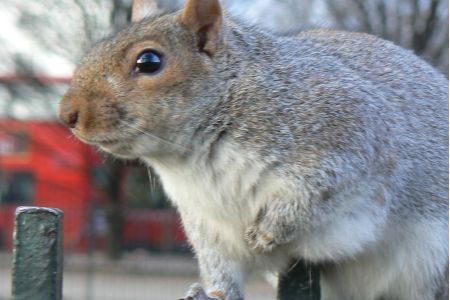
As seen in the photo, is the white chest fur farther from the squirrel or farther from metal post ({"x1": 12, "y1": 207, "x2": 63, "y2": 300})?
metal post ({"x1": 12, "y1": 207, "x2": 63, "y2": 300})

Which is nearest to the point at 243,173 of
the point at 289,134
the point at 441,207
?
the point at 289,134

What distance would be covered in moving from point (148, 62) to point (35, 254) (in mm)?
619

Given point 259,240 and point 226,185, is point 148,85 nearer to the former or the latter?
point 226,185

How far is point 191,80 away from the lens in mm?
1707

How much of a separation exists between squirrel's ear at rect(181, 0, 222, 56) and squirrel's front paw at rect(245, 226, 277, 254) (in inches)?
Answer: 16.7

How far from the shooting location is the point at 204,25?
1784mm

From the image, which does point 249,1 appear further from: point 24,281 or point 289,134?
point 24,281

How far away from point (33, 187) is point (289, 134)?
14192 mm

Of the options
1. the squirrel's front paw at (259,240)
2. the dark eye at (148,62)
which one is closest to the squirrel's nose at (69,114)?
the dark eye at (148,62)

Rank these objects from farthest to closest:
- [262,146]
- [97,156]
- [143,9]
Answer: [97,156] → [143,9] → [262,146]

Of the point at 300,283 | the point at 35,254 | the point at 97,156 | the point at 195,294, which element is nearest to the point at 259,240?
the point at 300,283

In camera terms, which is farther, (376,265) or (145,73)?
(376,265)

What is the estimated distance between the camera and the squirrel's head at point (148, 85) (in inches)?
63.6

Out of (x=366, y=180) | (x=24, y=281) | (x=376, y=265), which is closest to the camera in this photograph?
(x=24, y=281)
